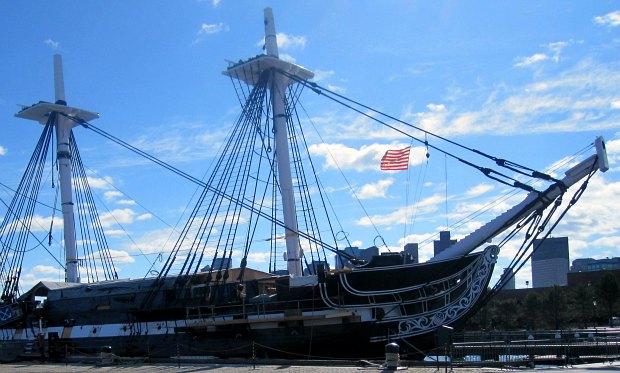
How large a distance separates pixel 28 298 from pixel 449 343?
26557 mm

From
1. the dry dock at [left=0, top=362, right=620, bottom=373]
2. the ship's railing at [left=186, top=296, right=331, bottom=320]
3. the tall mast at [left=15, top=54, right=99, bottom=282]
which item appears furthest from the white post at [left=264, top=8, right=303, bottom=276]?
the tall mast at [left=15, top=54, right=99, bottom=282]

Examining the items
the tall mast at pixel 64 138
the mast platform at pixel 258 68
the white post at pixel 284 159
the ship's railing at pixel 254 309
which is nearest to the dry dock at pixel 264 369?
the ship's railing at pixel 254 309

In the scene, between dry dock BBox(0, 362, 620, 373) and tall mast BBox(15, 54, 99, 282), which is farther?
tall mast BBox(15, 54, 99, 282)

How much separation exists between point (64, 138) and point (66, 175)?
8.24 ft

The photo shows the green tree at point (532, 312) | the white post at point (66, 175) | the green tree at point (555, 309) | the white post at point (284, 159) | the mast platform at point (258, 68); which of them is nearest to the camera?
the white post at point (284, 159)

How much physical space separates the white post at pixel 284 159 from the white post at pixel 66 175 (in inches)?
658

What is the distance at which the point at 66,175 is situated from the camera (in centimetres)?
4466

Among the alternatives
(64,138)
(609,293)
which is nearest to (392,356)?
(64,138)

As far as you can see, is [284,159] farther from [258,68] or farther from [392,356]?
[392,356]

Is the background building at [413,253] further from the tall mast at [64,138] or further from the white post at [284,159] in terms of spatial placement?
the tall mast at [64,138]

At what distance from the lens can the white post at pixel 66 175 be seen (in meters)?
43.8

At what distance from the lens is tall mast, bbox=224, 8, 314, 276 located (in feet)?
110

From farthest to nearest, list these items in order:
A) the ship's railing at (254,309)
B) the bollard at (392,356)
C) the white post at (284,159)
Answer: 1. the white post at (284,159)
2. the ship's railing at (254,309)
3. the bollard at (392,356)

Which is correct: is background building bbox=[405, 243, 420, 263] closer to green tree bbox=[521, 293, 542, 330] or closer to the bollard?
the bollard
